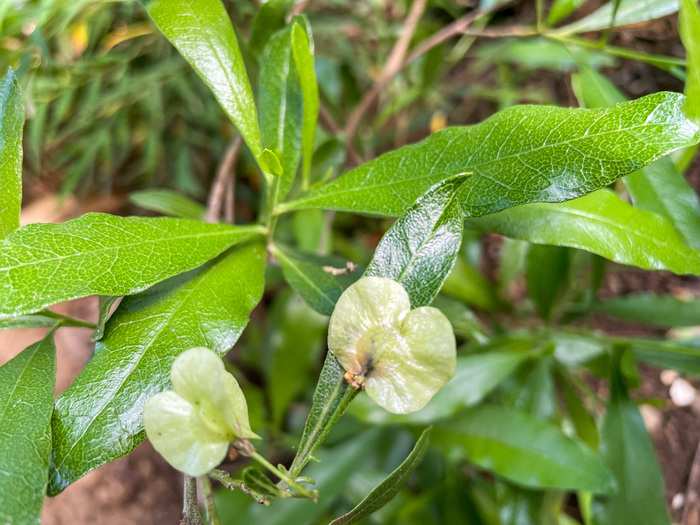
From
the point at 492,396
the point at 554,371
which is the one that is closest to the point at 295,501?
the point at 492,396

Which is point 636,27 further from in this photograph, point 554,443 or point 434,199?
point 434,199

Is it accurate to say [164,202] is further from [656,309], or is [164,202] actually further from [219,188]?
[656,309]

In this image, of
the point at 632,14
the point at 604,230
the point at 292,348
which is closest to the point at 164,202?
the point at 292,348

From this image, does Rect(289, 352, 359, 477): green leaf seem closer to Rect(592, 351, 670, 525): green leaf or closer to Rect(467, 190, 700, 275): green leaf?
Rect(467, 190, 700, 275): green leaf

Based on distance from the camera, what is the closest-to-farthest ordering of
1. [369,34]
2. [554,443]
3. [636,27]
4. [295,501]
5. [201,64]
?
[201,64]
[554,443]
[295,501]
[636,27]
[369,34]

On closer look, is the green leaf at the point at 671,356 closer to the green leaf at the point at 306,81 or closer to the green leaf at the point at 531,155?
the green leaf at the point at 531,155
